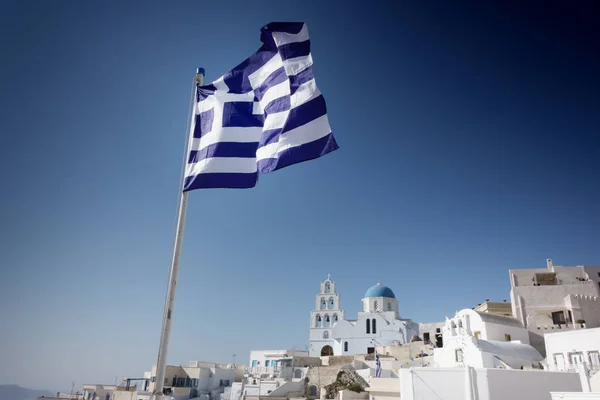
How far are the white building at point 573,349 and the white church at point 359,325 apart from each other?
29.5 metres

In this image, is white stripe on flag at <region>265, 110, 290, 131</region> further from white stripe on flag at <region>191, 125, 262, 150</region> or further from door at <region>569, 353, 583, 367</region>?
door at <region>569, 353, 583, 367</region>

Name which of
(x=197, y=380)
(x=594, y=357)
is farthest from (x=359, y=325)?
(x=594, y=357)

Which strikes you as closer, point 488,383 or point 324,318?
point 488,383

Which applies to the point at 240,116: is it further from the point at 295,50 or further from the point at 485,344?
the point at 485,344

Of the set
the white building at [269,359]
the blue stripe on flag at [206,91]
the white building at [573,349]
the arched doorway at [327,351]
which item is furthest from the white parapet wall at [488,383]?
the arched doorway at [327,351]

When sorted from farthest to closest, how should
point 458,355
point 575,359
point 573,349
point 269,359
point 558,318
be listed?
point 269,359 < point 558,318 < point 458,355 < point 573,349 < point 575,359

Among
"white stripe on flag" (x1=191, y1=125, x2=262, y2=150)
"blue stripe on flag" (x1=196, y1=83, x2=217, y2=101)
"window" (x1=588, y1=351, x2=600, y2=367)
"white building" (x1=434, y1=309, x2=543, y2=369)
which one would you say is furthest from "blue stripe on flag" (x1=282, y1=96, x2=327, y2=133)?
"window" (x1=588, y1=351, x2=600, y2=367)

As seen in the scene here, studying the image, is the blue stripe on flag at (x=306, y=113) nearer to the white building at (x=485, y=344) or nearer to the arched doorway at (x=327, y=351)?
the white building at (x=485, y=344)

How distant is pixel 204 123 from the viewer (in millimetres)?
10484

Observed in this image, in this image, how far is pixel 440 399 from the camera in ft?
49.0

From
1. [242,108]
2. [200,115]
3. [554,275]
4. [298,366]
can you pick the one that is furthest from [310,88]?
[298,366]

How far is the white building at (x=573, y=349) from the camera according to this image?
2425 cm

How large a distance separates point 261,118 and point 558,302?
3418 centimetres

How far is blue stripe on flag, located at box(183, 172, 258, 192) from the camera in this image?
9.77m
